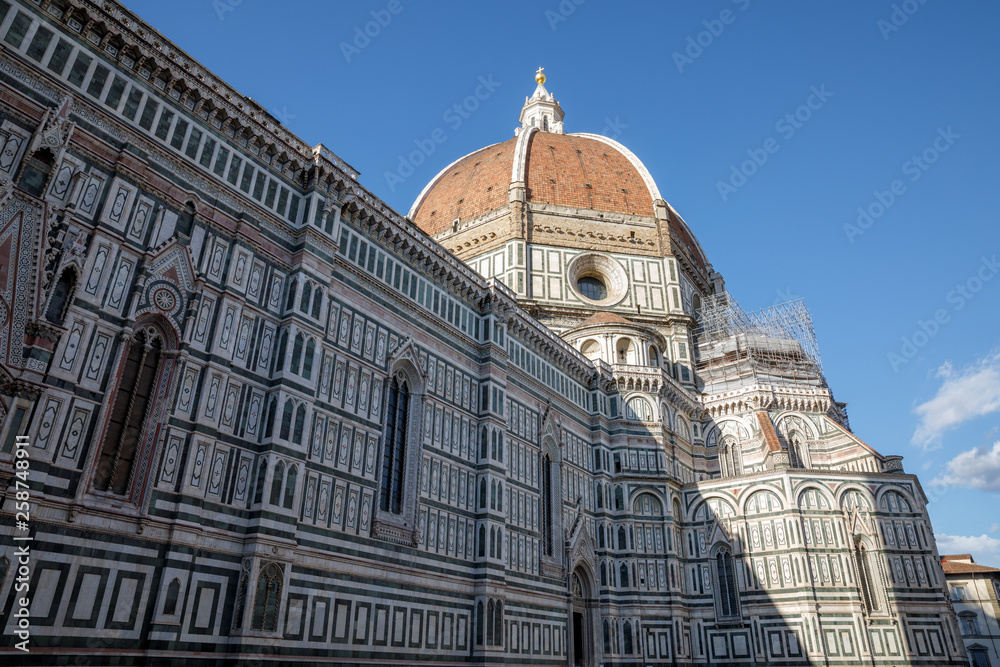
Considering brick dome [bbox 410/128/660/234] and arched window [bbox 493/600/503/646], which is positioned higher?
brick dome [bbox 410/128/660/234]

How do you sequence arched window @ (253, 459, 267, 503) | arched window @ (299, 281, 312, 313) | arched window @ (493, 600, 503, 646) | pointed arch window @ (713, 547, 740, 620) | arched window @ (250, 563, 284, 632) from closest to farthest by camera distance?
arched window @ (250, 563, 284, 632), arched window @ (253, 459, 267, 503), arched window @ (299, 281, 312, 313), arched window @ (493, 600, 503, 646), pointed arch window @ (713, 547, 740, 620)

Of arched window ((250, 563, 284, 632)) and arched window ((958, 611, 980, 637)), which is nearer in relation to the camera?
arched window ((250, 563, 284, 632))

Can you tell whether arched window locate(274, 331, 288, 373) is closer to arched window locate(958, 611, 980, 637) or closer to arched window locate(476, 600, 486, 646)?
arched window locate(476, 600, 486, 646)

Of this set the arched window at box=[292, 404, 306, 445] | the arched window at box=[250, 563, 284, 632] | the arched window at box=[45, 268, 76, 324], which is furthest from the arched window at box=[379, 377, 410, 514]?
the arched window at box=[45, 268, 76, 324]

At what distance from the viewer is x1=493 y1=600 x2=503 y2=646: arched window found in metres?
20.6

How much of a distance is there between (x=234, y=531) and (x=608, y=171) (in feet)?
118

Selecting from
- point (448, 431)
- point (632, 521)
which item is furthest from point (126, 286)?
point (632, 521)

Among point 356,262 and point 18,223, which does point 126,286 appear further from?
point 356,262

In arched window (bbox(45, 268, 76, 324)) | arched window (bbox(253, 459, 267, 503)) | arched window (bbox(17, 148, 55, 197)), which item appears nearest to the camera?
arched window (bbox(45, 268, 76, 324))

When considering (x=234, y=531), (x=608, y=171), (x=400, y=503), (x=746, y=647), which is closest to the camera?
(x=234, y=531)

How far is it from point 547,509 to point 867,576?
1351cm

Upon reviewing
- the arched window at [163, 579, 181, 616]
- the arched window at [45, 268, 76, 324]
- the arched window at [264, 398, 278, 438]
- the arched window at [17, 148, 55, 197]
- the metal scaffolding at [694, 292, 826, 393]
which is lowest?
the arched window at [163, 579, 181, 616]

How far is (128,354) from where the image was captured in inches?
545

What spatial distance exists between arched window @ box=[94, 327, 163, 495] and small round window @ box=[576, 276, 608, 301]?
1074 inches
